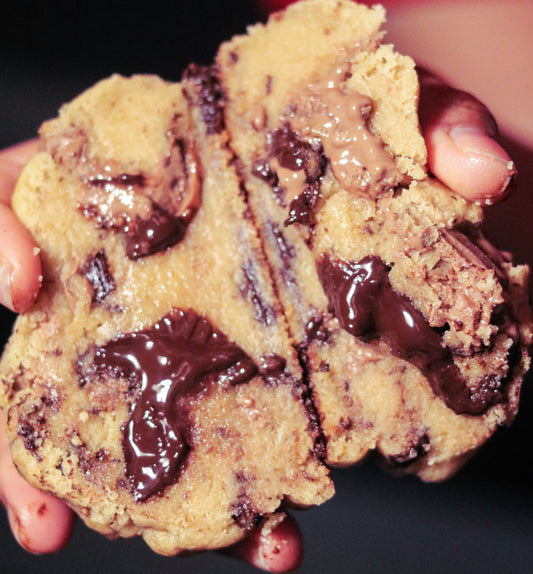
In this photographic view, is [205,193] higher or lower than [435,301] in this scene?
lower

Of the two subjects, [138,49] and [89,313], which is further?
[138,49]

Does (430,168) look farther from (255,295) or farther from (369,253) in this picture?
(255,295)

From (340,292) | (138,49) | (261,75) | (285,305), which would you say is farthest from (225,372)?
(138,49)

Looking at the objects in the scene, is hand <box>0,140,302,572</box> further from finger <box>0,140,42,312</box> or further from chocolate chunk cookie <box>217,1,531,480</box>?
chocolate chunk cookie <box>217,1,531,480</box>

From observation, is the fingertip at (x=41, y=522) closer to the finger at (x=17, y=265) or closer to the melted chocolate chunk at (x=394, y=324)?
the finger at (x=17, y=265)

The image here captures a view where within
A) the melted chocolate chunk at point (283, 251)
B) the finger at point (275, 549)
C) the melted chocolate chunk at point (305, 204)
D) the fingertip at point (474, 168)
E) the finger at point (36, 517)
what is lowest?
the finger at point (36, 517)

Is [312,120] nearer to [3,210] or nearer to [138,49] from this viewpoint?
[3,210]

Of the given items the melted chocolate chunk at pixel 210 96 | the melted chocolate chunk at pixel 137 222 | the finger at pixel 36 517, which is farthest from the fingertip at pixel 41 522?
the melted chocolate chunk at pixel 210 96
